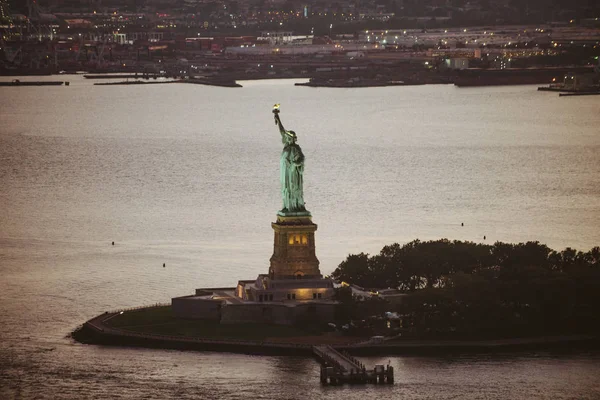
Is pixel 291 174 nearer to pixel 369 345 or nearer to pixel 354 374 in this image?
pixel 369 345

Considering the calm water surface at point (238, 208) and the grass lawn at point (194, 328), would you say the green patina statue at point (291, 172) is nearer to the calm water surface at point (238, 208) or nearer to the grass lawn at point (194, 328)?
the grass lawn at point (194, 328)

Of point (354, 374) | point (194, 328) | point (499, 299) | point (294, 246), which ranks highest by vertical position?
point (294, 246)

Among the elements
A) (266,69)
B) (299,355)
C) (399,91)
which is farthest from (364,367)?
(266,69)

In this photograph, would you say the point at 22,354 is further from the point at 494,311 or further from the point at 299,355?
the point at 494,311

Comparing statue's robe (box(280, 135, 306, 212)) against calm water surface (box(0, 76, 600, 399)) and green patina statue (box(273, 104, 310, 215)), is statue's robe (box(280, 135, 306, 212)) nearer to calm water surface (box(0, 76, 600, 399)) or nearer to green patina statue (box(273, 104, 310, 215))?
green patina statue (box(273, 104, 310, 215))

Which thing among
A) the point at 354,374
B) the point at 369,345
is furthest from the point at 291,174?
the point at 354,374
